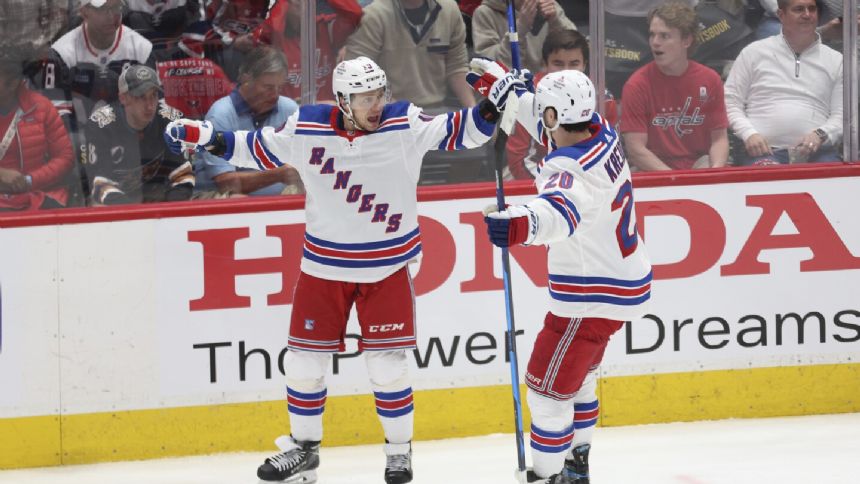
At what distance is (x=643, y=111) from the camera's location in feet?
18.1

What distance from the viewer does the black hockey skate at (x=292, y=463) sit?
189 inches

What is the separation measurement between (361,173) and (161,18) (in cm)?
101

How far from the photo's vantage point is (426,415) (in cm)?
537

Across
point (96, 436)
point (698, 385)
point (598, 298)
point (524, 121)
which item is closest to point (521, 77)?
point (524, 121)

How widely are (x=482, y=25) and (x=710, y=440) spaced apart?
1.78m

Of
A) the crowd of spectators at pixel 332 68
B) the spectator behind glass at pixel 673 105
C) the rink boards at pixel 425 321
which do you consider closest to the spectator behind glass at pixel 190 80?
the crowd of spectators at pixel 332 68

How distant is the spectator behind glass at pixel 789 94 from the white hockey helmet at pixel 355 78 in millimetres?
1656

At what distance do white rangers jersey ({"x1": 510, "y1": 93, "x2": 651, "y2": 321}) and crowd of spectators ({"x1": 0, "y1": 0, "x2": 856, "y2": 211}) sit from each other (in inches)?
43.1

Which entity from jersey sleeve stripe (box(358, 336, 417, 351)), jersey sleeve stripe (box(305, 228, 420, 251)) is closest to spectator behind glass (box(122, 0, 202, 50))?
jersey sleeve stripe (box(305, 228, 420, 251))

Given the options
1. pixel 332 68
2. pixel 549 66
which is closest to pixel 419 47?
pixel 332 68

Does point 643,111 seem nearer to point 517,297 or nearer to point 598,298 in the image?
point 517,297

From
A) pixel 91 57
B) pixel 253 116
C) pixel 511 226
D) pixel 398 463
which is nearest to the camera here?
pixel 511 226

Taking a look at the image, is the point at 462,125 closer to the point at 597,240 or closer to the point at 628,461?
the point at 597,240

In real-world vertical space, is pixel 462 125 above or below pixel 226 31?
below
